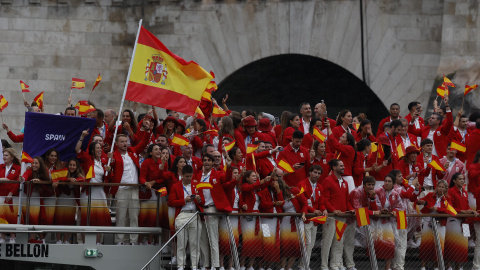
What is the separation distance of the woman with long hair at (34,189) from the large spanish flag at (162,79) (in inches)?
84.3

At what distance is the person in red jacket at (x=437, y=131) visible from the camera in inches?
913

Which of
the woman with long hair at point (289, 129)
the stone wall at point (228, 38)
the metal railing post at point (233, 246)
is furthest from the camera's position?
Answer: the stone wall at point (228, 38)

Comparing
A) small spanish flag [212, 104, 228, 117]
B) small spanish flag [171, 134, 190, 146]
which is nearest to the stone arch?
small spanish flag [212, 104, 228, 117]

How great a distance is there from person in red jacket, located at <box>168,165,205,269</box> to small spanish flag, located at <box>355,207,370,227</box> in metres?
2.80

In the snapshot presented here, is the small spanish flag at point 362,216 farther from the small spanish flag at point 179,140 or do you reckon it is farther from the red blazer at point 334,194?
the small spanish flag at point 179,140

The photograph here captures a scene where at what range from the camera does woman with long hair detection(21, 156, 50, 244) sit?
A: 20.4m

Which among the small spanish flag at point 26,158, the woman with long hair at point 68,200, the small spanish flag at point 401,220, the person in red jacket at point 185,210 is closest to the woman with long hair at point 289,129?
the person in red jacket at point 185,210

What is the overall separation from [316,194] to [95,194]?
4.09 m

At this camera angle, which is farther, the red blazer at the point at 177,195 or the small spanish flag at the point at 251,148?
the red blazer at the point at 177,195

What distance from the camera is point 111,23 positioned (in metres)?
29.3

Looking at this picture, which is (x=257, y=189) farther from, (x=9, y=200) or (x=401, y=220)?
(x=9, y=200)

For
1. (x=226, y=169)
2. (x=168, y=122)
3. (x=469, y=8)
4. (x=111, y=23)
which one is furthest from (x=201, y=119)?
(x=469, y=8)

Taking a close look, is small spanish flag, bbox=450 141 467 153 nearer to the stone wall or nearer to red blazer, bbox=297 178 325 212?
red blazer, bbox=297 178 325 212

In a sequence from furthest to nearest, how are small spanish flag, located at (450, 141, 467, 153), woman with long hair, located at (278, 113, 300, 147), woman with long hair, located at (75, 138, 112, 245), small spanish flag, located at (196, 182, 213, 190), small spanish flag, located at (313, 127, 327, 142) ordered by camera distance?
small spanish flag, located at (450, 141, 467, 153) < woman with long hair, located at (278, 113, 300, 147) < small spanish flag, located at (313, 127, 327, 142) < woman with long hair, located at (75, 138, 112, 245) < small spanish flag, located at (196, 182, 213, 190)
